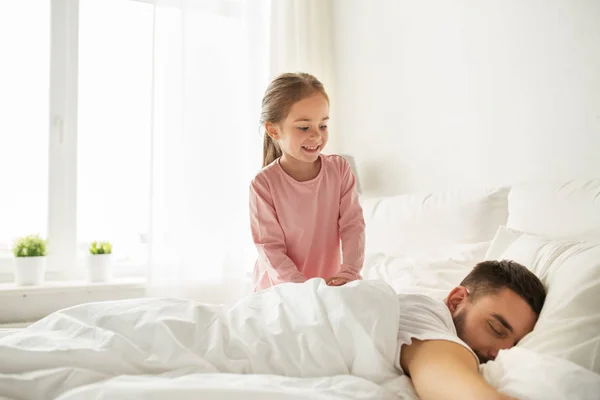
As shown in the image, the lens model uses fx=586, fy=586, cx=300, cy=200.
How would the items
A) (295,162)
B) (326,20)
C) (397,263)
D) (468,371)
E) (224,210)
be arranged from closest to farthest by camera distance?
(468,371), (397,263), (295,162), (224,210), (326,20)

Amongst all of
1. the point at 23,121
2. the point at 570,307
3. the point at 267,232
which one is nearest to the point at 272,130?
the point at 267,232

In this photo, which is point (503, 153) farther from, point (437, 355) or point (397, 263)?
point (437, 355)

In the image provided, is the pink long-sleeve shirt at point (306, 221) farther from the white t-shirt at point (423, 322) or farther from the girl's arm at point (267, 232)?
the white t-shirt at point (423, 322)

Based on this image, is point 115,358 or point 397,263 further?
point 397,263

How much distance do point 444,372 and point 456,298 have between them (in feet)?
1.25

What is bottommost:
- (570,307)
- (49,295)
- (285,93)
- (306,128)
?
(49,295)

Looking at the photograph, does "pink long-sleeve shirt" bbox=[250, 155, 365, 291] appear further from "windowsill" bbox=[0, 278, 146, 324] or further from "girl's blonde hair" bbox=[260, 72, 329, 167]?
"windowsill" bbox=[0, 278, 146, 324]

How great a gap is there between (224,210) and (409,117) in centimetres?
105

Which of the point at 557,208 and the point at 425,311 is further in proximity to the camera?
the point at 557,208

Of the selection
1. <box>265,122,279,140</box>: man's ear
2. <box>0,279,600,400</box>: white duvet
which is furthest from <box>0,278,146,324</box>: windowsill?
<box>0,279,600,400</box>: white duvet

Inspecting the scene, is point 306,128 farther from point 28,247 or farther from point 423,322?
point 28,247

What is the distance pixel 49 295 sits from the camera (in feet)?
9.07

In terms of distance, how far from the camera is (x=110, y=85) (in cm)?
315

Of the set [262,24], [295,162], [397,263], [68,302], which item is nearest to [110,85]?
[262,24]
